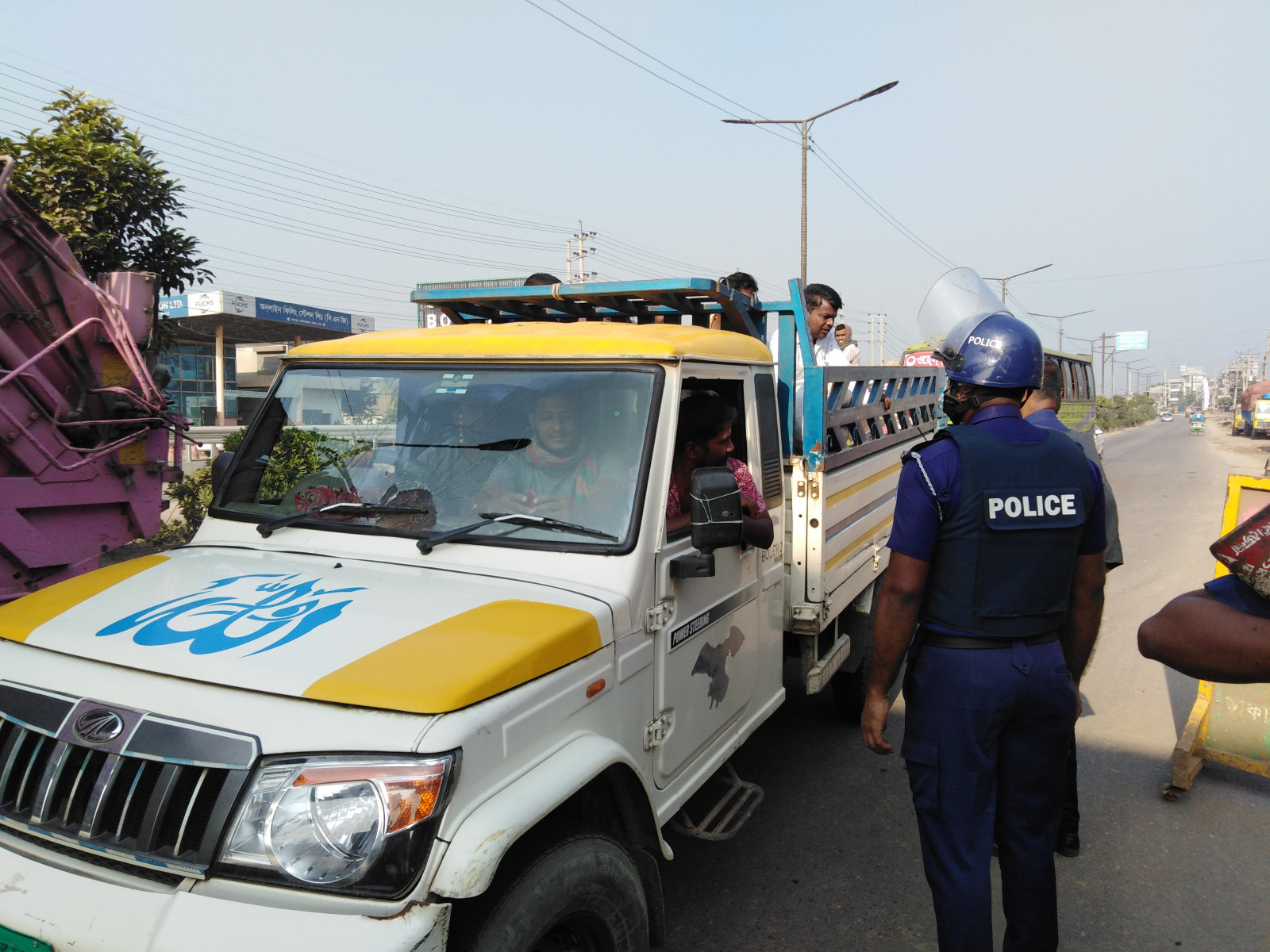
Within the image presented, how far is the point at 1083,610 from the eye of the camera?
2.63 metres

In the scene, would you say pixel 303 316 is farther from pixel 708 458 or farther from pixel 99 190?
pixel 708 458

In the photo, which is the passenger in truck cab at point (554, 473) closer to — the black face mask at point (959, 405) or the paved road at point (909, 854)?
the black face mask at point (959, 405)

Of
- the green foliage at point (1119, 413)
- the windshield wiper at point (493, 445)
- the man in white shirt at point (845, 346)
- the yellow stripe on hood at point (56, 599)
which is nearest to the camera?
the yellow stripe on hood at point (56, 599)

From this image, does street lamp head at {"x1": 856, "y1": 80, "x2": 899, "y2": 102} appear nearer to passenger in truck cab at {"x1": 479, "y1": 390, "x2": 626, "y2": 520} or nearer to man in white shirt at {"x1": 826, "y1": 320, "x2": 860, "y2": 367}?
man in white shirt at {"x1": 826, "y1": 320, "x2": 860, "y2": 367}

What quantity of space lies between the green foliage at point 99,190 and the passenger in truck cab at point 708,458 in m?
6.42

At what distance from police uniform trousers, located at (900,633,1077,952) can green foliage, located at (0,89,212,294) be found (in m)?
7.53

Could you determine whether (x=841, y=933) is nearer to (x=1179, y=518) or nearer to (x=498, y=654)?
(x=498, y=654)

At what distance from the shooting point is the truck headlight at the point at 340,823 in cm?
157

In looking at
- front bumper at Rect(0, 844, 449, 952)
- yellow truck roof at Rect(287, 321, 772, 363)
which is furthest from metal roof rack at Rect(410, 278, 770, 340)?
front bumper at Rect(0, 844, 449, 952)

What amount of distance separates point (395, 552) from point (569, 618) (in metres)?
0.69

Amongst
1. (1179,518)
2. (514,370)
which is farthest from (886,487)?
(1179,518)

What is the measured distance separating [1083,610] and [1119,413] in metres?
66.6

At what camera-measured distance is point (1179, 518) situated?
43.0 ft

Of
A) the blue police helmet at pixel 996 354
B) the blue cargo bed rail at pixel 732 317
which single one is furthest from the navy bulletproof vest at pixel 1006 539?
the blue cargo bed rail at pixel 732 317
